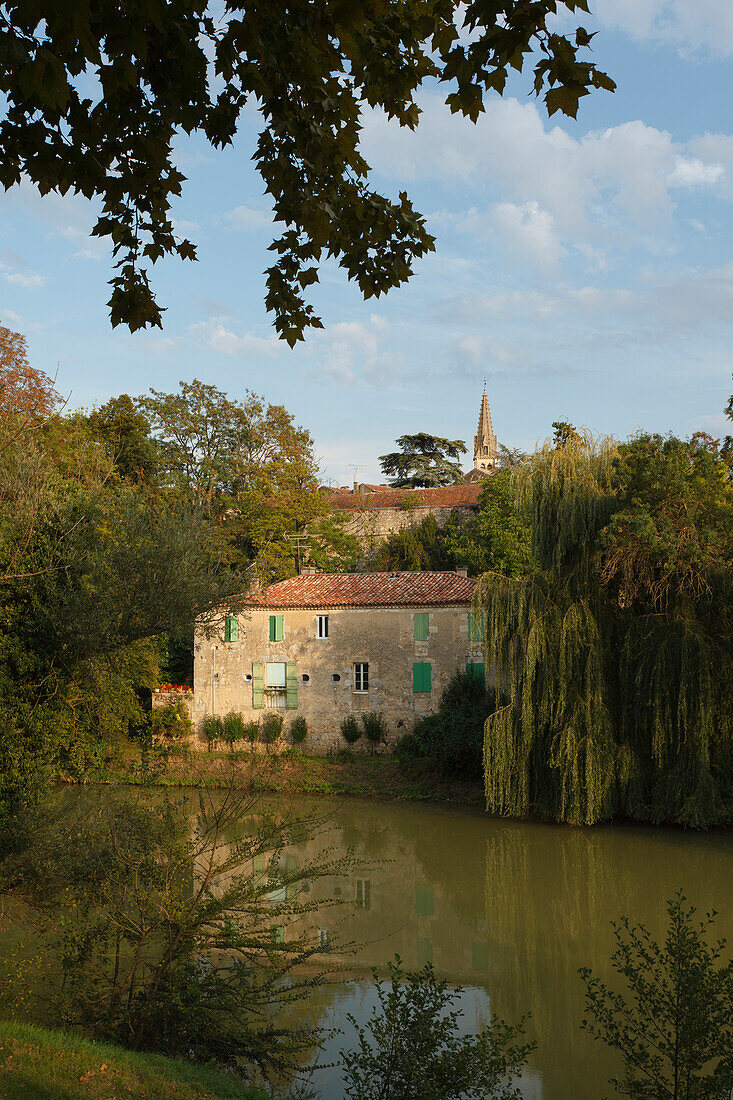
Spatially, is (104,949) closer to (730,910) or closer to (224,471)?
(730,910)

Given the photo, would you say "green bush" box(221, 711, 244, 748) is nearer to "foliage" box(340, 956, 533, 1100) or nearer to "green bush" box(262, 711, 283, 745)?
"green bush" box(262, 711, 283, 745)

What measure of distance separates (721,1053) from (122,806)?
491cm

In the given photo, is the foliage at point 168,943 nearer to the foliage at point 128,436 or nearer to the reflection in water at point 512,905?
the reflection in water at point 512,905

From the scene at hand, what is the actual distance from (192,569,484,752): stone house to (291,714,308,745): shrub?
0.50 feet

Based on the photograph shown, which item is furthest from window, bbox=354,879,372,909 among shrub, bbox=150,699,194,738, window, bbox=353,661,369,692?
shrub, bbox=150,699,194,738

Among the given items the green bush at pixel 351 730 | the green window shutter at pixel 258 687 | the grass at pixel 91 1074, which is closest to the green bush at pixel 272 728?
the green window shutter at pixel 258 687

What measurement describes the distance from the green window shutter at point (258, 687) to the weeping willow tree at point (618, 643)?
7725 millimetres

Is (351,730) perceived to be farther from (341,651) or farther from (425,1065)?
(425,1065)

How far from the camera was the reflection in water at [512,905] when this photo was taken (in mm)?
8148

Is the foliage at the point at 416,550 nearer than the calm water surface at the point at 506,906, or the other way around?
the calm water surface at the point at 506,906

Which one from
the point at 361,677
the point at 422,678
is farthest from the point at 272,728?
the point at 422,678

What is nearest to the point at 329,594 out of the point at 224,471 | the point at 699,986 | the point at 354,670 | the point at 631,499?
the point at 354,670

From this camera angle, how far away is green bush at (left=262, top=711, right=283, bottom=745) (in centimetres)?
2122

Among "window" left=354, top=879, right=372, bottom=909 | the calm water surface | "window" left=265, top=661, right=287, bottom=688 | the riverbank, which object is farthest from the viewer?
"window" left=265, top=661, right=287, bottom=688
